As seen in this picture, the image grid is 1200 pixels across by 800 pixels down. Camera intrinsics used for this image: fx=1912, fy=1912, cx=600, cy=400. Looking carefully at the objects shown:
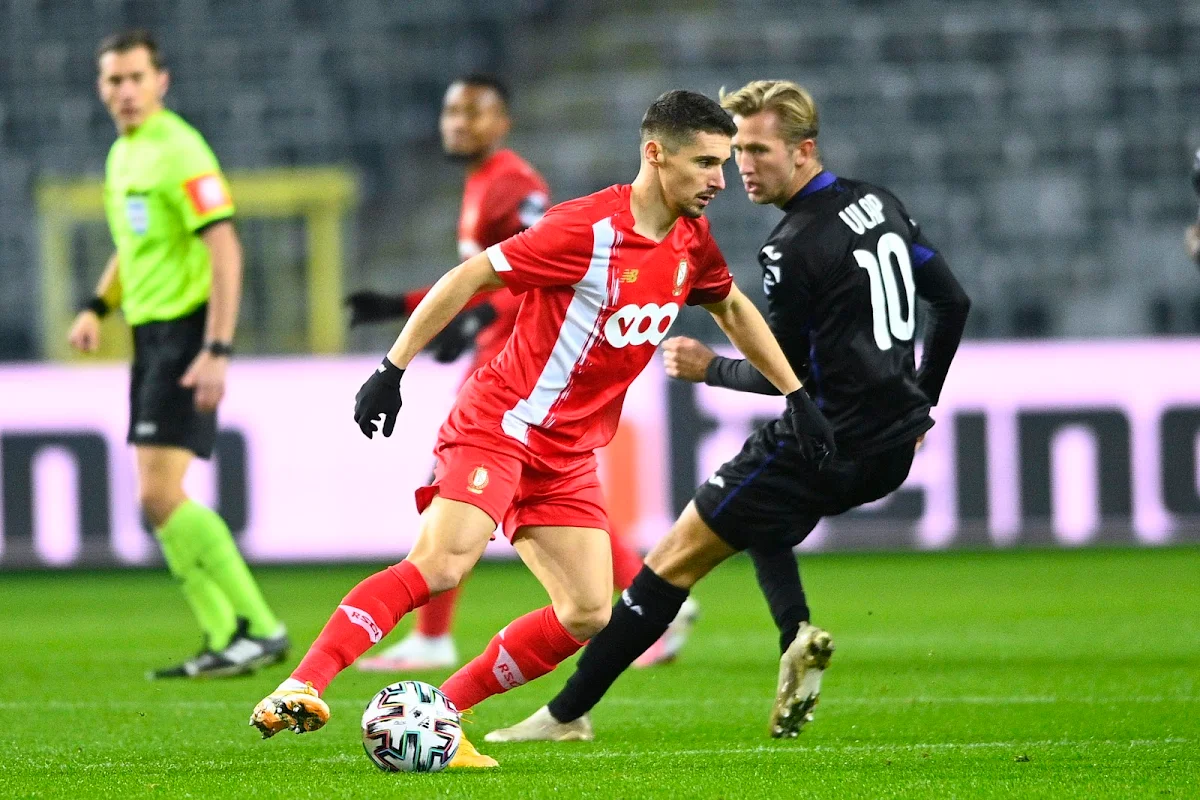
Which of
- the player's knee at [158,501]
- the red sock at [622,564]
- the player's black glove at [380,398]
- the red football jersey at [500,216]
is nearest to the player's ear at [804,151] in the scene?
the player's black glove at [380,398]

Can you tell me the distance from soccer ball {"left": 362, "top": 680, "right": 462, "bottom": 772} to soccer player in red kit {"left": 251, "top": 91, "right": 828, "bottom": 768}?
0.35 feet

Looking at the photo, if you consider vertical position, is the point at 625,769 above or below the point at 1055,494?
above

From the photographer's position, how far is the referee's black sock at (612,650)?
4836mm

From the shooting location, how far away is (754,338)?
185 inches

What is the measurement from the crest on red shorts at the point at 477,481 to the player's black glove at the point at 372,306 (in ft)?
5.92

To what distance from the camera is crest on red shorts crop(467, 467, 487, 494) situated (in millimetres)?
4371

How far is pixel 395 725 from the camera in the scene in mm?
4207

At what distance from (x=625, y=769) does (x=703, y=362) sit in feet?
3.99

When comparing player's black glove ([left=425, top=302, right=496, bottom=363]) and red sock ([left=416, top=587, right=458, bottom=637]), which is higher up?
player's black glove ([left=425, top=302, right=496, bottom=363])

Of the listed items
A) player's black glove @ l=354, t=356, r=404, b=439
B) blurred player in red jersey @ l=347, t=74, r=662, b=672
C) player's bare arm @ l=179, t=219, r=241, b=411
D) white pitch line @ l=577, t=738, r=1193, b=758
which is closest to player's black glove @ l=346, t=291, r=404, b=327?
blurred player in red jersey @ l=347, t=74, r=662, b=672

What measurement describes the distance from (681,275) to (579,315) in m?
0.27

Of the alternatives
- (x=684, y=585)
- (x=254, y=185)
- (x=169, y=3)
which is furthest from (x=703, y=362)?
(x=169, y=3)

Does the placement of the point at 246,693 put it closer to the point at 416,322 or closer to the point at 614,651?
the point at 614,651

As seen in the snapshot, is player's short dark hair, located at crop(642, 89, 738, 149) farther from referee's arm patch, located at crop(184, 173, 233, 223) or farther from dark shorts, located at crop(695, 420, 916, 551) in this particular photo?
referee's arm patch, located at crop(184, 173, 233, 223)
